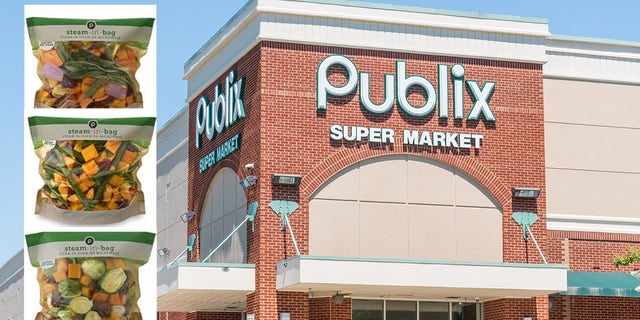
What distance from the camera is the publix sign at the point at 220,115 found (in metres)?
35.2

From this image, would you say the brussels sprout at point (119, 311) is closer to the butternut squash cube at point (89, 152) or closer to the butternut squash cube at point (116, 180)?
the butternut squash cube at point (116, 180)

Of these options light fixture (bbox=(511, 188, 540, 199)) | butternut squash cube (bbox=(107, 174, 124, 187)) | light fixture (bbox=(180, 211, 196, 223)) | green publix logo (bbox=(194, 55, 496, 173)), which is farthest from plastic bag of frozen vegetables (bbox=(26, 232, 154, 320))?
light fixture (bbox=(180, 211, 196, 223))

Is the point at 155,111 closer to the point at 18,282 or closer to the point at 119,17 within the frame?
the point at 119,17

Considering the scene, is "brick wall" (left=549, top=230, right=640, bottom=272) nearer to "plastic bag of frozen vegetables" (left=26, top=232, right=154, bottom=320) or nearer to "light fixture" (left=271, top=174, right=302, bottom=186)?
"light fixture" (left=271, top=174, right=302, bottom=186)

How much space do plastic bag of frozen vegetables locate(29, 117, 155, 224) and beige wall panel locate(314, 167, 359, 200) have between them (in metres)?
22.9

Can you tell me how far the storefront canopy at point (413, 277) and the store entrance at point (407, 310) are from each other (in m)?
1.15

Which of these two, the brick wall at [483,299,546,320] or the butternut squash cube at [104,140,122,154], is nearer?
the butternut squash cube at [104,140,122,154]

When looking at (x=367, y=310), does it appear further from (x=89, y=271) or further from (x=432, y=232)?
(x=89, y=271)

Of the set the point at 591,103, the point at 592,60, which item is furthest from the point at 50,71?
the point at 592,60

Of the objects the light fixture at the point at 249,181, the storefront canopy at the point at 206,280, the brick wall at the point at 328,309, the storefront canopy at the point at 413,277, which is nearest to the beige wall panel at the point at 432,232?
the storefront canopy at the point at 413,277

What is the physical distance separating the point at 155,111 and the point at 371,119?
23.6 meters

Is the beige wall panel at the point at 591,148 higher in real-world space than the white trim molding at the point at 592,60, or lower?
lower

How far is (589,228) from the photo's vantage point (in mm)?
36688

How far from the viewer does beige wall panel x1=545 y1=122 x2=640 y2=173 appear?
36688 millimetres
